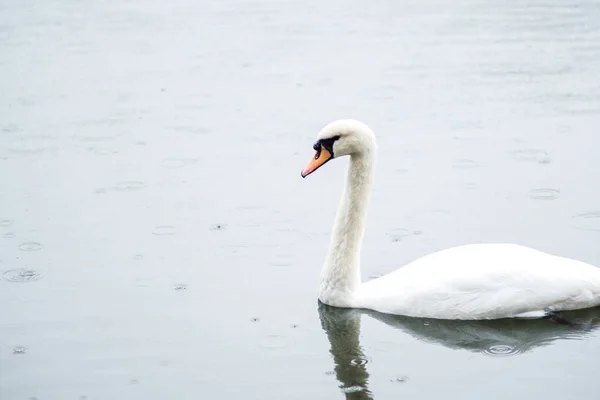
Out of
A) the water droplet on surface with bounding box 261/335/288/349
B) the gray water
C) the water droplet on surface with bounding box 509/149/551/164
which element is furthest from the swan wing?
the water droplet on surface with bounding box 509/149/551/164

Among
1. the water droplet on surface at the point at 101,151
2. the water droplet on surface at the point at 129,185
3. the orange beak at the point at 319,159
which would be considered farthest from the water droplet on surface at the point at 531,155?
the water droplet on surface at the point at 101,151

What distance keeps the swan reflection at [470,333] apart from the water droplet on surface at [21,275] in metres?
2.26

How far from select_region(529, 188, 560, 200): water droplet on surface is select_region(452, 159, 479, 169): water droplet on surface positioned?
85 cm

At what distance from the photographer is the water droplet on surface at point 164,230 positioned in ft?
30.0

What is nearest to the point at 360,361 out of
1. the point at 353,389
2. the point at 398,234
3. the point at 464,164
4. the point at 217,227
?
the point at 353,389

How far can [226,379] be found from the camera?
22.2 ft

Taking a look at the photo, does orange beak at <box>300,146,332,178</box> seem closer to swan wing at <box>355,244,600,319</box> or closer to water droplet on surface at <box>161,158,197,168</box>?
swan wing at <box>355,244,600,319</box>

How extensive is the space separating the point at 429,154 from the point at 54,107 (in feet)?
15.0

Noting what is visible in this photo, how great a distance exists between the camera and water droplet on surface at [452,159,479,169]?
10.5m

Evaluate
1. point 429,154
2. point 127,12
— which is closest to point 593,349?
point 429,154

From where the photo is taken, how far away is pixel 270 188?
10125 millimetres

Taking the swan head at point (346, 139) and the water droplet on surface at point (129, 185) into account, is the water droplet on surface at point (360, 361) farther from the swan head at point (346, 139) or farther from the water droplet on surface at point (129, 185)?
the water droplet on surface at point (129, 185)

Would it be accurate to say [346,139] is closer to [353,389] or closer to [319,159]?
[319,159]

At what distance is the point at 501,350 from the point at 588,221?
7.87 ft
